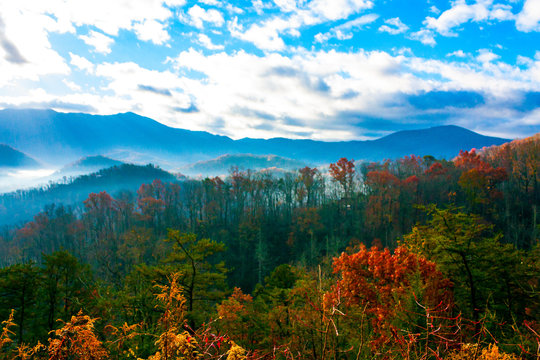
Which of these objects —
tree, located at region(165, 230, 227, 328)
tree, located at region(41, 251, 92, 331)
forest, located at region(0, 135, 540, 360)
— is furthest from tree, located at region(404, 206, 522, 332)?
tree, located at region(41, 251, 92, 331)

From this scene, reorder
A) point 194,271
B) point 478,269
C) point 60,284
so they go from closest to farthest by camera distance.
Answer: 1. point 478,269
2. point 194,271
3. point 60,284

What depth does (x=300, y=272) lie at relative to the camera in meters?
22.2

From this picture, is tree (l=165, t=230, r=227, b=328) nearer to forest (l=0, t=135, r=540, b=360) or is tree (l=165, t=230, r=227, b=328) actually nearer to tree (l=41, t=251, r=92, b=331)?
forest (l=0, t=135, r=540, b=360)

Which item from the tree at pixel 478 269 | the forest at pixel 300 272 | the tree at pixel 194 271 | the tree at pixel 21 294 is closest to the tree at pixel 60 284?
the forest at pixel 300 272

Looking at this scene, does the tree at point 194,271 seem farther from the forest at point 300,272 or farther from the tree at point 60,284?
the tree at point 60,284

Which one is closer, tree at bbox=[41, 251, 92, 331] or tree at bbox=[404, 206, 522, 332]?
tree at bbox=[404, 206, 522, 332]

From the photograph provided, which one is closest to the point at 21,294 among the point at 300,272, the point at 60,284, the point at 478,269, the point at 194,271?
the point at 60,284

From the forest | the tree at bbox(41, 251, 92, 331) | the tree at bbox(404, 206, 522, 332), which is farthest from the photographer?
the tree at bbox(41, 251, 92, 331)

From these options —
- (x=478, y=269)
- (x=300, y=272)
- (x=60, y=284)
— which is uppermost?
(x=478, y=269)

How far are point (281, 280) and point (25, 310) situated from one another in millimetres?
16652

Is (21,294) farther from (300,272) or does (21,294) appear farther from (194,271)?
(300,272)

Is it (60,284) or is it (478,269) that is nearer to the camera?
(478,269)

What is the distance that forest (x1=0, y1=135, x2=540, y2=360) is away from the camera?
403cm

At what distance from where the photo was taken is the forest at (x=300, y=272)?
13.2ft
